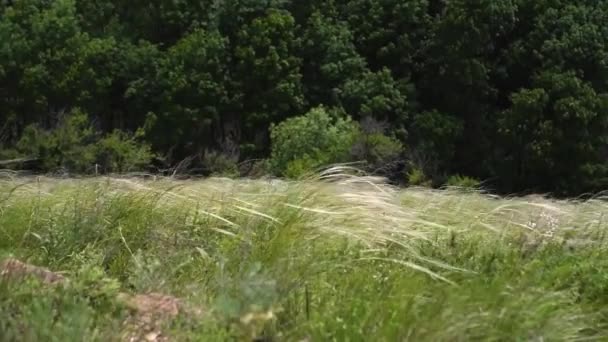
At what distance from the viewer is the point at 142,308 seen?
3855 mm

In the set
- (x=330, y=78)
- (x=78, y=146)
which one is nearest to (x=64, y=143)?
(x=78, y=146)

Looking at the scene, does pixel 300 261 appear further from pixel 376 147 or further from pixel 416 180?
pixel 376 147

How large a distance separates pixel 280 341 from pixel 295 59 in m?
30.2

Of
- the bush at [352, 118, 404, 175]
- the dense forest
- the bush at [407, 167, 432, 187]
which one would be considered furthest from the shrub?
the bush at [407, 167, 432, 187]

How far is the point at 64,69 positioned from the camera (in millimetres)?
33781

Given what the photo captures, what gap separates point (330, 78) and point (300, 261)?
29819 mm

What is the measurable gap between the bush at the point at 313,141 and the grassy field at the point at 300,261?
19.0m

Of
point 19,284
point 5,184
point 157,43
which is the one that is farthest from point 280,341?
point 157,43

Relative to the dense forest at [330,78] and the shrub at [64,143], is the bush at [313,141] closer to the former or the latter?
the dense forest at [330,78]

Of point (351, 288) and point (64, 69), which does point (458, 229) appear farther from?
point (64, 69)

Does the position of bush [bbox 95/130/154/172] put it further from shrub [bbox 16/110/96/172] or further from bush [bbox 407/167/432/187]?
bush [bbox 407/167/432/187]

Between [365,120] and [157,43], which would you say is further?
[157,43]

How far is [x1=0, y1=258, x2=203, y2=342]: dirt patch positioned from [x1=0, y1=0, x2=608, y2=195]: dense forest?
26841 mm

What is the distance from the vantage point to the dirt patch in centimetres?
368
